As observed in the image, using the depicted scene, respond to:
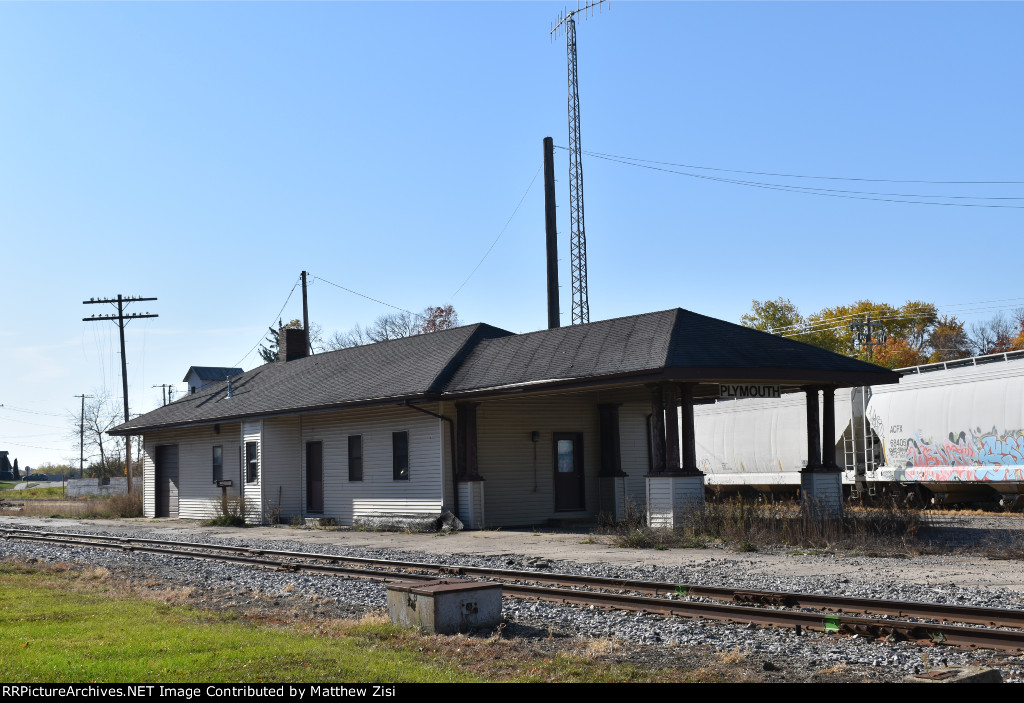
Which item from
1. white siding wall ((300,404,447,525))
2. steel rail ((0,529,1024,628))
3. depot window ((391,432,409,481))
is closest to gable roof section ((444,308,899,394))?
white siding wall ((300,404,447,525))

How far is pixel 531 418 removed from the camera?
24984 mm

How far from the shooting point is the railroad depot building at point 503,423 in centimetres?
1959

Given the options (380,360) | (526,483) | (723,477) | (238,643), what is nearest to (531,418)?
(526,483)

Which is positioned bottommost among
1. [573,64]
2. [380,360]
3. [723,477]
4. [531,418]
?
[723,477]

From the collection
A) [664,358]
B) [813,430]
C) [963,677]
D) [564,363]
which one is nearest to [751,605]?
[963,677]

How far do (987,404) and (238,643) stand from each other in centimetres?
2112

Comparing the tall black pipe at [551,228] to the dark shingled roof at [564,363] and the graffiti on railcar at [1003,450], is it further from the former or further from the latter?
the graffiti on railcar at [1003,450]

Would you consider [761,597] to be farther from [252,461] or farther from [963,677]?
[252,461]

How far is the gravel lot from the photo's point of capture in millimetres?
7992

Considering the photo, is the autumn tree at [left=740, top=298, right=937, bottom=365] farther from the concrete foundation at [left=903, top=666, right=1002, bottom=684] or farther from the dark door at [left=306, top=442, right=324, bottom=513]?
the concrete foundation at [left=903, top=666, right=1002, bottom=684]

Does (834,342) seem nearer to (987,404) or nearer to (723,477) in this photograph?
(723,477)

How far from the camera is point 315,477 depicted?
27969 millimetres

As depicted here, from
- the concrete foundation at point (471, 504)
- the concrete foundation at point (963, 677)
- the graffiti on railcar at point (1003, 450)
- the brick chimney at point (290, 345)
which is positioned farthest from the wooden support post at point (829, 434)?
the brick chimney at point (290, 345)

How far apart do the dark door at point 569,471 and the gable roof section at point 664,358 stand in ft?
10.4
